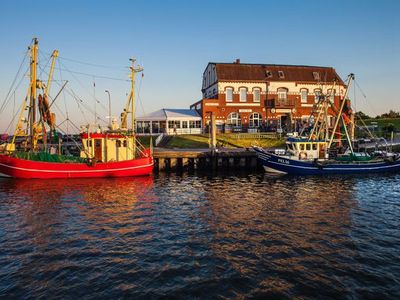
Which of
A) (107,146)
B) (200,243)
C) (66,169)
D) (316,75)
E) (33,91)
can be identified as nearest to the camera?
(200,243)

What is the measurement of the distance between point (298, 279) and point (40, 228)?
41.0 ft

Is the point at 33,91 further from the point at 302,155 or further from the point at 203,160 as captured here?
the point at 302,155

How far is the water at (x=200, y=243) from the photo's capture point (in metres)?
10.1

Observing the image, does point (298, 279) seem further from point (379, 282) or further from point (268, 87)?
point (268, 87)

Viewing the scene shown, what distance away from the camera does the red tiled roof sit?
56.9 metres

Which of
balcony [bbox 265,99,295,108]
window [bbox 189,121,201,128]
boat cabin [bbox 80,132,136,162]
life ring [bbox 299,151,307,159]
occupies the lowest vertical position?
life ring [bbox 299,151,307,159]

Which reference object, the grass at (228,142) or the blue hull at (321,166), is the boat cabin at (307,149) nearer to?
the blue hull at (321,166)

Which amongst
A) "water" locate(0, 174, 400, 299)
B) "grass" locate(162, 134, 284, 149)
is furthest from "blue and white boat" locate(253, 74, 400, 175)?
"grass" locate(162, 134, 284, 149)

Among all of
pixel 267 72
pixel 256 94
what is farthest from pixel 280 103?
pixel 267 72

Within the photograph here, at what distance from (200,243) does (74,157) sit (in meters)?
→ 21.4

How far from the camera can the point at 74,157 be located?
3108 cm

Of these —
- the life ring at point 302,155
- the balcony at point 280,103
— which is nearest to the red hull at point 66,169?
the life ring at point 302,155

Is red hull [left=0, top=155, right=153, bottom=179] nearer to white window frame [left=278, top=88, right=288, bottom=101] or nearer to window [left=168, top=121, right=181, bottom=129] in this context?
window [left=168, top=121, right=181, bottom=129]

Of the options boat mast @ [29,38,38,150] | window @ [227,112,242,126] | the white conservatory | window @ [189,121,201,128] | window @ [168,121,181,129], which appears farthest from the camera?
window @ [227,112,242,126]
